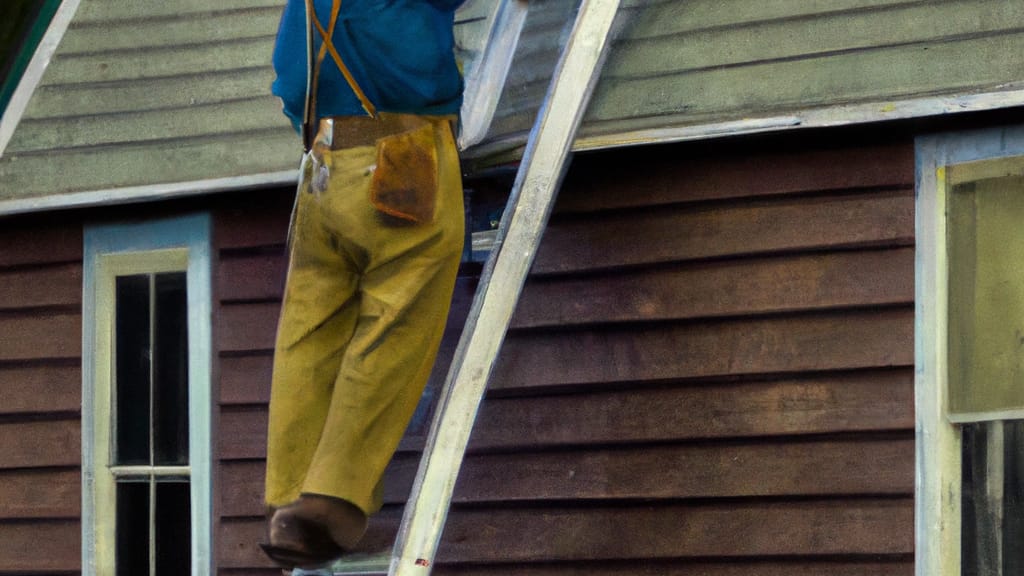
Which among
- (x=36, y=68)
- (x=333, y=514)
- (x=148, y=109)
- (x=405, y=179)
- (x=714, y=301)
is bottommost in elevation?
(x=333, y=514)

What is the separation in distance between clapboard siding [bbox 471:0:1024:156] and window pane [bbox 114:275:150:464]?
5.40 feet

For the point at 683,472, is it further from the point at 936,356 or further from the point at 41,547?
the point at 41,547

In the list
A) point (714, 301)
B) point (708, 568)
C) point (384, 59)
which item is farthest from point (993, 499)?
point (384, 59)

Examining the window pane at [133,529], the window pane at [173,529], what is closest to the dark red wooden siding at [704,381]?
the window pane at [173,529]

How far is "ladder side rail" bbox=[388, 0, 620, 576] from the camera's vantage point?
3.93m

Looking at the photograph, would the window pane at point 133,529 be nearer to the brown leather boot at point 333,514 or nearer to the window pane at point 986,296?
the brown leather boot at point 333,514

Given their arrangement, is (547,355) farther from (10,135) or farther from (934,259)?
(10,135)

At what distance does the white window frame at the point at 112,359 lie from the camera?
5422mm

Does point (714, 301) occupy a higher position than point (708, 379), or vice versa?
point (714, 301)

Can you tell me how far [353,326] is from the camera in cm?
416

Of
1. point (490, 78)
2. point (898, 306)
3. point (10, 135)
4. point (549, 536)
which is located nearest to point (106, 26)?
point (10, 135)

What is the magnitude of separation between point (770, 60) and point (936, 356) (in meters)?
0.95

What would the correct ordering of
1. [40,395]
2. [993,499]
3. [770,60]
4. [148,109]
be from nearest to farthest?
[993,499]
[770,60]
[148,109]
[40,395]

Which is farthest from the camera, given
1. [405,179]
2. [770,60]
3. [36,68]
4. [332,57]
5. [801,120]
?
[36,68]
